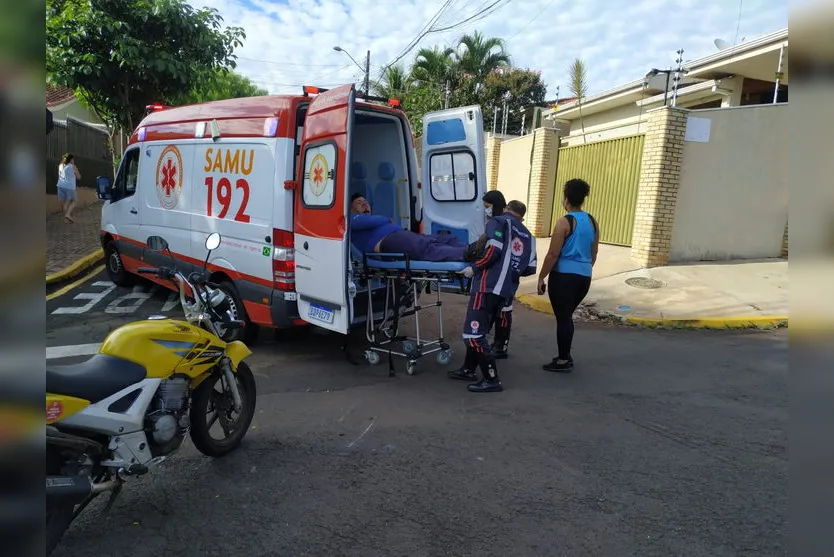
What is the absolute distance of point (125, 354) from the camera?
2766 millimetres

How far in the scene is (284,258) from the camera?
16.9 feet

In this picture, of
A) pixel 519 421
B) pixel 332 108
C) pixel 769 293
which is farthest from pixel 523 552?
pixel 769 293

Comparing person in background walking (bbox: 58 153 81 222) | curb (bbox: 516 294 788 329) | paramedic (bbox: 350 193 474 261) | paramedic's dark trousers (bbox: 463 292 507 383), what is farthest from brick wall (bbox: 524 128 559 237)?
person in background walking (bbox: 58 153 81 222)

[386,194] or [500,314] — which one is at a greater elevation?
[386,194]

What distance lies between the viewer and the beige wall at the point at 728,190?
8.83m

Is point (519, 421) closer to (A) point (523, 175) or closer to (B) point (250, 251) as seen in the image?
(B) point (250, 251)

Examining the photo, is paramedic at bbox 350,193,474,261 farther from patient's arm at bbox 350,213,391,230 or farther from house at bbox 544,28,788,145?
house at bbox 544,28,788,145

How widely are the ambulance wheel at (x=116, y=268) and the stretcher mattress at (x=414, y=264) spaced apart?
4778 mm

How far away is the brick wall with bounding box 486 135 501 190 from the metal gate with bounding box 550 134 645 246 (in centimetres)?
438

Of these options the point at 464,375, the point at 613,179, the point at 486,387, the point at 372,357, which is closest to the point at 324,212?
the point at 372,357

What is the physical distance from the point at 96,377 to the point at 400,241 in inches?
118

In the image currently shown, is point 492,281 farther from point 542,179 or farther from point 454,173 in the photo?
point 542,179

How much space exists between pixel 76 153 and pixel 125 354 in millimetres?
14853

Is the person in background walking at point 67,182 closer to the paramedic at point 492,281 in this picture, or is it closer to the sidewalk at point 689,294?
the sidewalk at point 689,294
